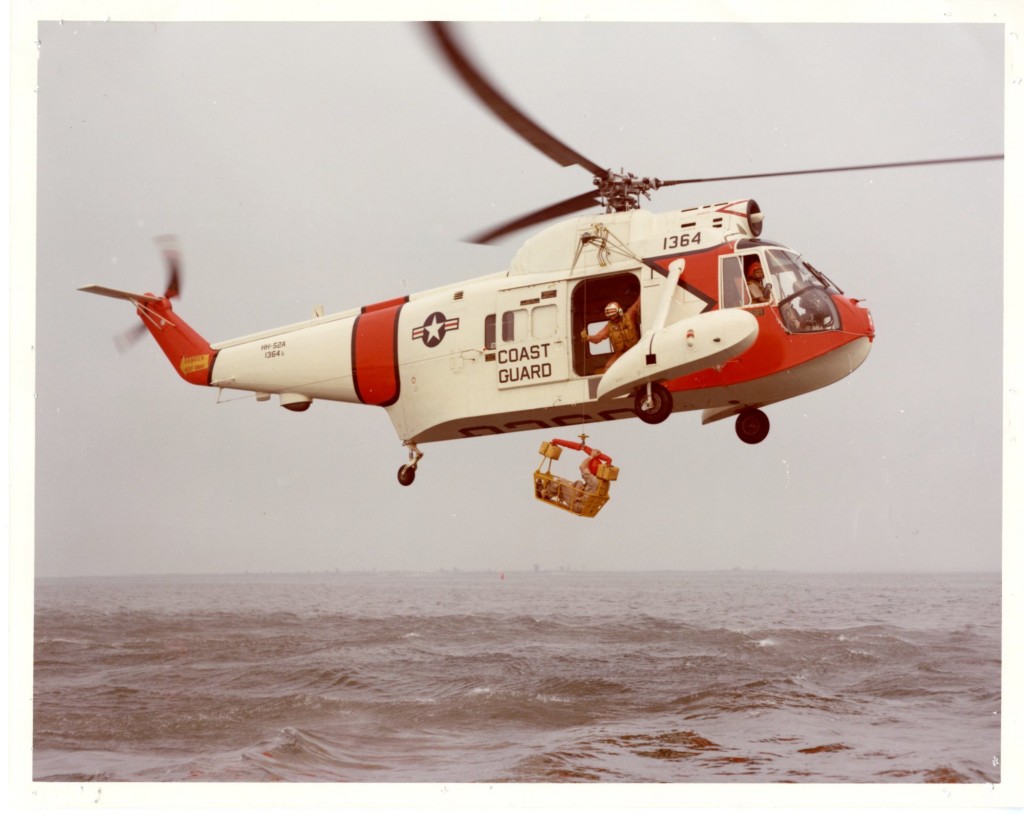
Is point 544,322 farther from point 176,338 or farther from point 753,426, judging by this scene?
point 176,338

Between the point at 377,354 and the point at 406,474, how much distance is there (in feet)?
4.25

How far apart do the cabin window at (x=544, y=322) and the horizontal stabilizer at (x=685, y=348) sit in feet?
3.06

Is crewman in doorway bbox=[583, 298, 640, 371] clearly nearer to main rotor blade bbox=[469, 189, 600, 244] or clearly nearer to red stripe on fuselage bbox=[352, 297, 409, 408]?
main rotor blade bbox=[469, 189, 600, 244]

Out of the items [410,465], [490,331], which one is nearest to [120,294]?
[410,465]

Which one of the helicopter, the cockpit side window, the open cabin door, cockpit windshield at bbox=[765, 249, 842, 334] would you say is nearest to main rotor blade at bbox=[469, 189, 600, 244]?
the helicopter

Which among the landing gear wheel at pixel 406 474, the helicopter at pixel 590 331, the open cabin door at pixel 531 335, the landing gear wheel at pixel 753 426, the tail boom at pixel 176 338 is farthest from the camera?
the tail boom at pixel 176 338

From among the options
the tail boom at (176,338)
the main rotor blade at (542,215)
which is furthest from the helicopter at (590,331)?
the tail boom at (176,338)

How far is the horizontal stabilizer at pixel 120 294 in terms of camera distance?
46.7 feet

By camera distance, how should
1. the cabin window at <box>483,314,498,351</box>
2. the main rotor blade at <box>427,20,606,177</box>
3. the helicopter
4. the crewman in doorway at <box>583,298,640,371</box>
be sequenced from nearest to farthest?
the main rotor blade at <box>427,20,606,177</box>
the helicopter
the crewman in doorway at <box>583,298,640,371</box>
the cabin window at <box>483,314,498,351</box>

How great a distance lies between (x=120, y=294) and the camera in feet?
48.7

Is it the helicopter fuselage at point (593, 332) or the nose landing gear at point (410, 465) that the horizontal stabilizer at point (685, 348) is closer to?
the helicopter fuselage at point (593, 332)

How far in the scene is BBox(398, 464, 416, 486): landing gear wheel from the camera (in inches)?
540

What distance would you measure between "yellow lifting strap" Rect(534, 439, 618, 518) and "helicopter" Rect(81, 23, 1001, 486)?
29cm
